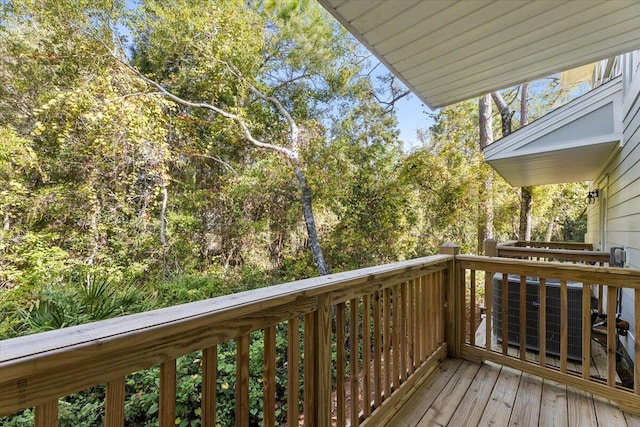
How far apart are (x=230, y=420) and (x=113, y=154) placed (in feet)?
20.5

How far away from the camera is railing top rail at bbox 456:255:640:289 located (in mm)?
1860

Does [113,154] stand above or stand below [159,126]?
below

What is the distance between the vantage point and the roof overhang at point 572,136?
3.41m

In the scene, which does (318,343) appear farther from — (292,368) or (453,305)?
(453,305)

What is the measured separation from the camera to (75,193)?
6.68 meters

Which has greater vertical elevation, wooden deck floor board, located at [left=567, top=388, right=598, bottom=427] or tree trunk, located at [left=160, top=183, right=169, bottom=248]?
tree trunk, located at [left=160, top=183, right=169, bottom=248]

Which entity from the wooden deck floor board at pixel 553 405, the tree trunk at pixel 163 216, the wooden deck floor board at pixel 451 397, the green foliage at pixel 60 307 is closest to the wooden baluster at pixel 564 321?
the wooden deck floor board at pixel 553 405

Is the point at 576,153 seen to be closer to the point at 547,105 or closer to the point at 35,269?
the point at 35,269

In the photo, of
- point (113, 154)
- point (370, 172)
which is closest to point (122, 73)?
point (113, 154)

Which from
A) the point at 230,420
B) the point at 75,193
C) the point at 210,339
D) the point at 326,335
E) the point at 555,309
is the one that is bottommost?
the point at 230,420

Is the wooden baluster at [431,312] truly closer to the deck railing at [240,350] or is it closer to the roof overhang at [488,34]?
the deck railing at [240,350]

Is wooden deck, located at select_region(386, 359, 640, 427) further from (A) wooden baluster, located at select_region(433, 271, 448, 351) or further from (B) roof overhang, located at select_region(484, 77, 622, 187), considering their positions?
(B) roof overhang, located at select_region(484, 77, 622, 187)

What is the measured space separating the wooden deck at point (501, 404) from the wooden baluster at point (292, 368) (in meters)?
0.86

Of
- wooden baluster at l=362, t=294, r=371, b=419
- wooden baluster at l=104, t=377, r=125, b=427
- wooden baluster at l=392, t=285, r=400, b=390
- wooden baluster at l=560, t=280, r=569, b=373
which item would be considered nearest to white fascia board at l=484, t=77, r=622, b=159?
wooden baluster at l=560, t=280, r=569, b=373
